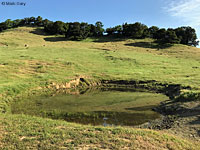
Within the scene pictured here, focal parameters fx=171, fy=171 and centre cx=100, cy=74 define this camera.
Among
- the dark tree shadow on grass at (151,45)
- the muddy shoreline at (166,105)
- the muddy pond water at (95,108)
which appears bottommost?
the muddy pond water at (95,108)

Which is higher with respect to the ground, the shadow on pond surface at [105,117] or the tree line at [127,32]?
the tree line at [127,32]

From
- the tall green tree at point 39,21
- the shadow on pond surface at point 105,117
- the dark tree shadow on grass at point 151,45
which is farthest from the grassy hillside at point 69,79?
the tall green tree at point 39,21

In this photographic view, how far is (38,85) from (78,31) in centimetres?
5120

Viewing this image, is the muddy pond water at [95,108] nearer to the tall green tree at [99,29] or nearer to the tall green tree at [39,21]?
the tall green tree at [99,29]

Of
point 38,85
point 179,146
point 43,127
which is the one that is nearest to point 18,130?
point 43,127

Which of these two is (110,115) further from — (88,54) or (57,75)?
(88,54)

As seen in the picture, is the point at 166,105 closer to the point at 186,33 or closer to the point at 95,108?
the point at 95,108

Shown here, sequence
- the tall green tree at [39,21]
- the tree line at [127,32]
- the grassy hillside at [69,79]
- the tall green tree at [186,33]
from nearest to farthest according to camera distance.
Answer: the grassy hillside at [69,79] < the tree line at [127,32] < the tall green tree at [186,33] < the tall green tree at [39,21]

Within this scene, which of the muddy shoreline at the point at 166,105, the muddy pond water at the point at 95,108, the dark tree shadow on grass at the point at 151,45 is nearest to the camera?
the muddy shoreline at the point at 166,105

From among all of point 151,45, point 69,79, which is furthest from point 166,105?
point 151,45

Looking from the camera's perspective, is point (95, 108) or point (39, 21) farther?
point (39, 21)

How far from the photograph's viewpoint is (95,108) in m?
16.4

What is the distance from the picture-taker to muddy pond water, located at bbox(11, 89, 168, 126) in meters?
13.5

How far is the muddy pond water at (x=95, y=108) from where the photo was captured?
44.3 feet
